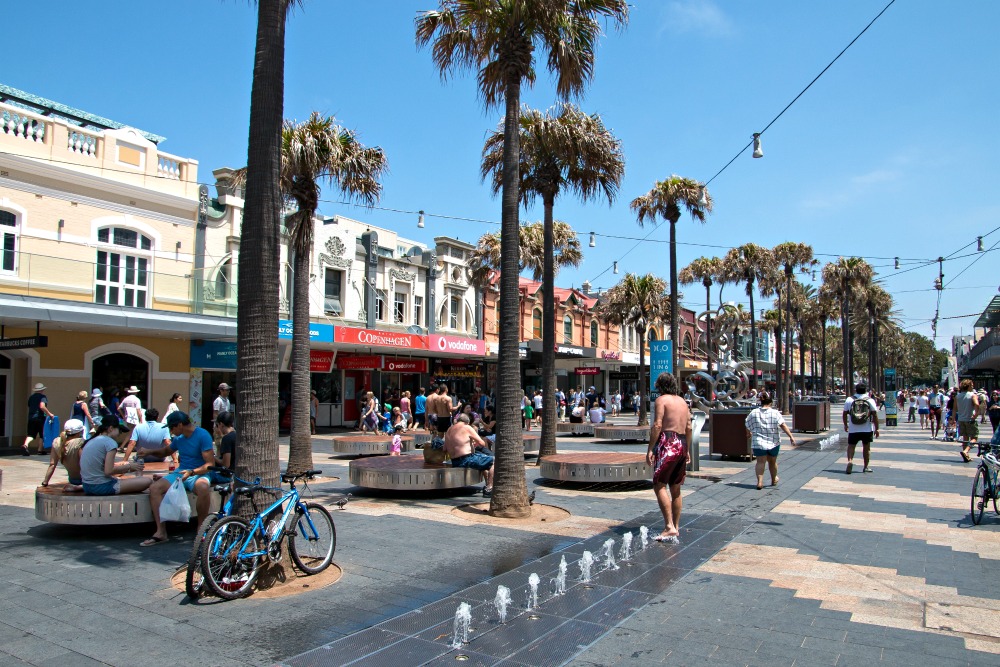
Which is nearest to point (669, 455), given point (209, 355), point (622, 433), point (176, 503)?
point (176, 503)

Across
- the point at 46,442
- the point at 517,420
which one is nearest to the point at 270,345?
the point at 517,420

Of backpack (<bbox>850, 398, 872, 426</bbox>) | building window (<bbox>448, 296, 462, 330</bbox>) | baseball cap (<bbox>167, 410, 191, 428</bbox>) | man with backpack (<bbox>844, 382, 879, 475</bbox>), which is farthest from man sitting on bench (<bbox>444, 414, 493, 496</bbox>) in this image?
building window (<bbox>448, 296, 462, 330</bbox>)

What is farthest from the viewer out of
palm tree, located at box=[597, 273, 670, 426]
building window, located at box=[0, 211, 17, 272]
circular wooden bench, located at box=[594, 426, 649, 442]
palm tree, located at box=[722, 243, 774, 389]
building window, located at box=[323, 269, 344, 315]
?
palm tree, located at box=[722, 243, 774, 389]

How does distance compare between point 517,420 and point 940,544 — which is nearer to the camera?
point 940,544

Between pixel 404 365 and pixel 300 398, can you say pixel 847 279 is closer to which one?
pixel 404 365

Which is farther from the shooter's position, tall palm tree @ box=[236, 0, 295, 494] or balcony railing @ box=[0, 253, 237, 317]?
balcony railing @ box=[0, 253, 237, 317]

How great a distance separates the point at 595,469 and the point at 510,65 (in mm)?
6449

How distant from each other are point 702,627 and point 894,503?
279 inches

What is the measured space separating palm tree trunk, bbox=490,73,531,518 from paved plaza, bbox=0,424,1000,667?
68 cm

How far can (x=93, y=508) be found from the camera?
7.55 meters

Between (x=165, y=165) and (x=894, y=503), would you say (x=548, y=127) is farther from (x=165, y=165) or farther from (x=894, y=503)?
(x=165, y=165)

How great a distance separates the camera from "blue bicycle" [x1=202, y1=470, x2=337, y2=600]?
5.61 meters

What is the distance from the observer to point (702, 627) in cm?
511

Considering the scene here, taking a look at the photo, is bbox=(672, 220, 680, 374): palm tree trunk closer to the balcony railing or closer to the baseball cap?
the balcony railing
